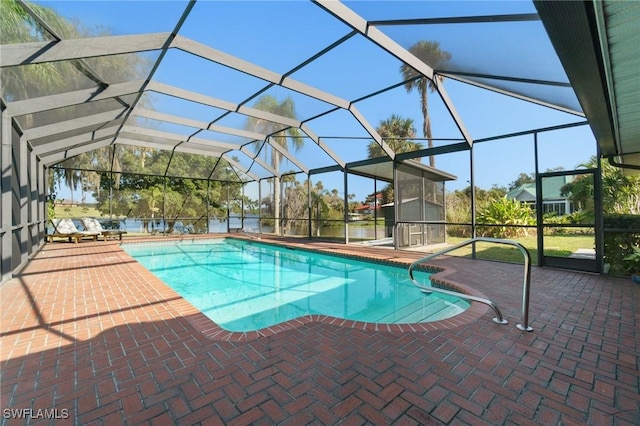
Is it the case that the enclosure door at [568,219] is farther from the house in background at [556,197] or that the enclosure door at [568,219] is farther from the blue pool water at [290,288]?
the blue pool water at [290,288]

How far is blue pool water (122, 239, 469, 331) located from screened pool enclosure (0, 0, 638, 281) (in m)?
2.78

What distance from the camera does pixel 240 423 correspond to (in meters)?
1.70

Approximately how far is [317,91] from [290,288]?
4.66 m

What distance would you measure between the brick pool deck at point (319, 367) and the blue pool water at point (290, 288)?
120 cm

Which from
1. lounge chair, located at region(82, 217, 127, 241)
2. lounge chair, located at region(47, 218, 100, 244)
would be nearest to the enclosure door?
lounge chair, located at region(82, 217, 127, 241)

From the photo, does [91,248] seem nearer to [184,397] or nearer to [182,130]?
→ [182,130]

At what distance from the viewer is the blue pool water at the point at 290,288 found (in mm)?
4703

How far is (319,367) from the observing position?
2.30 metres

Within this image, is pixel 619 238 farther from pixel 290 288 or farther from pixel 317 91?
pixel 317 91

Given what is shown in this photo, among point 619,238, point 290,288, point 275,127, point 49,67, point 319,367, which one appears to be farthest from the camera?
point 275,127

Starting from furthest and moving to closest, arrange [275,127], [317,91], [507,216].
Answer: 1. [507,216]
2. [275,127]
3. [317,91]

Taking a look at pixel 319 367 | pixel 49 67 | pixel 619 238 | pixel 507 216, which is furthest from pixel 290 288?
pixel 507 216

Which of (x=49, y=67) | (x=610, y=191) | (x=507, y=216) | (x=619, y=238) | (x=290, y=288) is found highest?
(x=49, y=67)

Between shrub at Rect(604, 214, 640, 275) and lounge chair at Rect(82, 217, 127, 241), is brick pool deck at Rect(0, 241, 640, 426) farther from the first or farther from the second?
lounge chair at Rect(82, 217, 127, 241)
